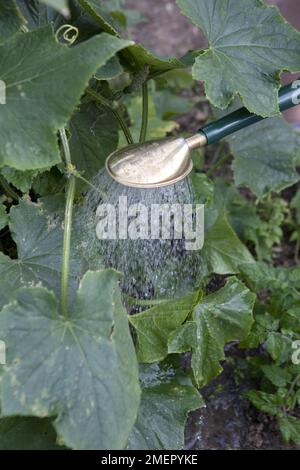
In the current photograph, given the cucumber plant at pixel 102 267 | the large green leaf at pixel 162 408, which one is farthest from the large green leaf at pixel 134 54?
the large green leaf at pixel 162 408

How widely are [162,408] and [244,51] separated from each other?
0.82 m

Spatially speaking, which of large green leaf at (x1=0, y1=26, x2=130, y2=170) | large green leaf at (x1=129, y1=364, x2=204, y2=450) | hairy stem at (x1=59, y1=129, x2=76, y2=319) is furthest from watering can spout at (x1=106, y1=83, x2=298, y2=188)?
large green leaf at (x1=129, y1=364, x2=204, y2=450)

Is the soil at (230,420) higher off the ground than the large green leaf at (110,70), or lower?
lower

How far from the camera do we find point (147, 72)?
4.50 ft

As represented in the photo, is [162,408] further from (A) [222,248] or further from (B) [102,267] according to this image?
(A) [222,248]

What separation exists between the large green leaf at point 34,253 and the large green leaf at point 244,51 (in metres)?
0.45

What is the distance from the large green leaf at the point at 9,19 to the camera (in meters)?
1.05

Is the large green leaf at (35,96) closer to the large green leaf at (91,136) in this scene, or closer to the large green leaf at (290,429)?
the large green leaf at (91,136)

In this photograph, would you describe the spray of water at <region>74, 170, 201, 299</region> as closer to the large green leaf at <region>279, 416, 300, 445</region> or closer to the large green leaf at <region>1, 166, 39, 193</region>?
the large green leaf at <region>1, 166, 39, 193</region>

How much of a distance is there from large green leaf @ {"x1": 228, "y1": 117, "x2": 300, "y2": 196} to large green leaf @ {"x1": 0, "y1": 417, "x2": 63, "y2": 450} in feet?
3.21

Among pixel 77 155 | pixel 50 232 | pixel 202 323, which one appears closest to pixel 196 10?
pixel 77 155

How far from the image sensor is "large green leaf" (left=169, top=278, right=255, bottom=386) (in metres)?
1.31

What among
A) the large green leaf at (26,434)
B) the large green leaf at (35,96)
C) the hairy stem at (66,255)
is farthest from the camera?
the large green leaf at (26,434)
